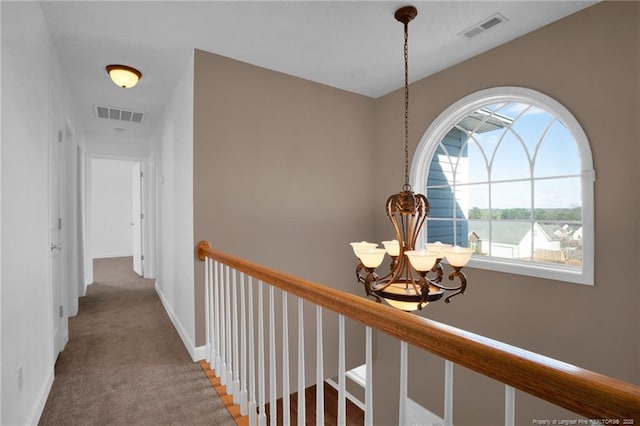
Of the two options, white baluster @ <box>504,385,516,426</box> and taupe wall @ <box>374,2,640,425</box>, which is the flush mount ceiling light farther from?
white baluster @ <box>504,385,516,426</box>

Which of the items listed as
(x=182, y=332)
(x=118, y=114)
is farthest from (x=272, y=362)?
(x=118, y=114)

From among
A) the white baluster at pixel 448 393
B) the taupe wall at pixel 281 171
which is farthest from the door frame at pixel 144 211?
the white baluster at pixel 448 393

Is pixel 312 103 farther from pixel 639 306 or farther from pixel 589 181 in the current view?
pixel 639 306

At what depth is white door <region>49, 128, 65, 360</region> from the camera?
2420 millimetres

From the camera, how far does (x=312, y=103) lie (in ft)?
11.3

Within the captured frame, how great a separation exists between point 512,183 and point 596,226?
0.72 meters

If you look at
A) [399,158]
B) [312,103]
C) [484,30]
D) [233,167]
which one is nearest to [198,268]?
[233,167]

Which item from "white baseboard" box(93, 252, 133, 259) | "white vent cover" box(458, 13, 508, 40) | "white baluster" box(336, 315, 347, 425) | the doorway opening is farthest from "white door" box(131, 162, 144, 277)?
"white baluster" box(336, 315, 347, 425)

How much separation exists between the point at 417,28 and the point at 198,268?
2.52m

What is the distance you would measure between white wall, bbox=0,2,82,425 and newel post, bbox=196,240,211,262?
3.10ft

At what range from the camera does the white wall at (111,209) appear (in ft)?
25.6

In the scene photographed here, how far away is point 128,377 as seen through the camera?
7.57 ft

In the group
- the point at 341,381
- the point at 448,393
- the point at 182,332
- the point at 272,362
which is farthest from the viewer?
the point at 182,332

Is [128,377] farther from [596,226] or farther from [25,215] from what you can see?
[596,226]
